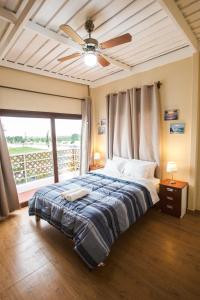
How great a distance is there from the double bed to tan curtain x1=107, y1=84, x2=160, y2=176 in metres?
0.71

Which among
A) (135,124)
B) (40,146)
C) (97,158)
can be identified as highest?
(135,124)

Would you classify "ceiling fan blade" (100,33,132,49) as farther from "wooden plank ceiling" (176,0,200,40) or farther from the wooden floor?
the wooden floor

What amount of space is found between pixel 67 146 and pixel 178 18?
3.62 meters

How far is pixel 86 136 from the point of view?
4.41m

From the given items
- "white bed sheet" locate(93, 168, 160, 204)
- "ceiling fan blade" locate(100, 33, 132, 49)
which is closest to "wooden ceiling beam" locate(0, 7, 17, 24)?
"ceiling fan blade" locate(100, 33, 132, 49)

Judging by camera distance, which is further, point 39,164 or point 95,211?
point 39,164

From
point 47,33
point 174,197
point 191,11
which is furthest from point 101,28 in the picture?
point 174,197

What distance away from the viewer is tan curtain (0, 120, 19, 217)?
9.65ft

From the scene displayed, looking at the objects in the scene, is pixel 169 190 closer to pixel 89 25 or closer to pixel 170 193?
pixel 170 193

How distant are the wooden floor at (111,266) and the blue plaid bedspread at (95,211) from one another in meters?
0.24

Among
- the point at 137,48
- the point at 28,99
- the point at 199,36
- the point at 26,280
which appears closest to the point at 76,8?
the point at 137,48

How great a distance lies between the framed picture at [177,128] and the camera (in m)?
2.94

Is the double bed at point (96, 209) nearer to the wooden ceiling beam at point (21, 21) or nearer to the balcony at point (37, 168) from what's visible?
the balcony at point (37, 168)

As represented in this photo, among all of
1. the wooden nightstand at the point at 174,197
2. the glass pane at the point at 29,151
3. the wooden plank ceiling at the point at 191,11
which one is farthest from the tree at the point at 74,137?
the wooden plank ceiling at the point at 191,11
